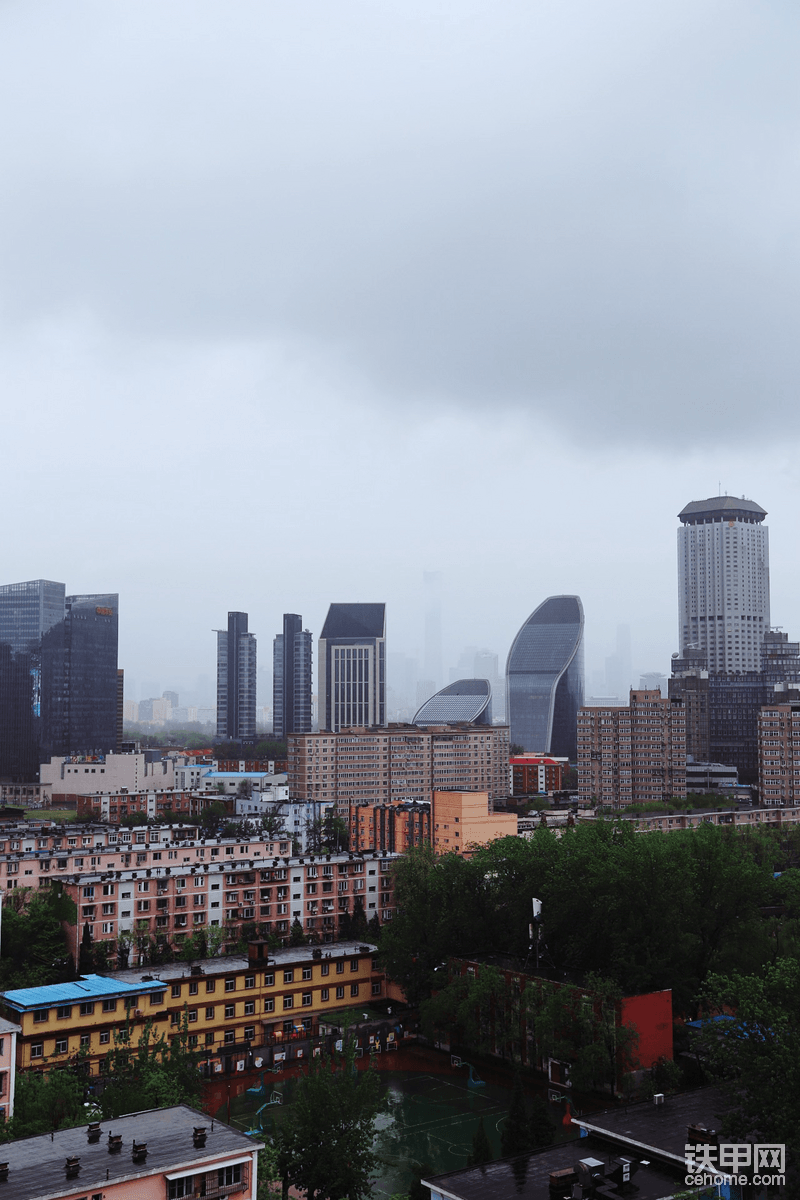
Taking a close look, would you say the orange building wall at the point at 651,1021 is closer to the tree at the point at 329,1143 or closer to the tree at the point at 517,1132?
the tree at the point at 517,1132

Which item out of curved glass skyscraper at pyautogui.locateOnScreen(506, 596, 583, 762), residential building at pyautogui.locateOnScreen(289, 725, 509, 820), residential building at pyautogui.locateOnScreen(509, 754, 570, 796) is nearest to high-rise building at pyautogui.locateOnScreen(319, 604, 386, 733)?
curved glass skyscraper at pyautogui.locateOnScreen(506, 596, 583, 762)

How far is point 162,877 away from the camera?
1451 inches

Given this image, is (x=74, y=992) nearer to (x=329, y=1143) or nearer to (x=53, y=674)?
(x=329, y=1143)

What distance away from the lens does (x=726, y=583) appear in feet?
492

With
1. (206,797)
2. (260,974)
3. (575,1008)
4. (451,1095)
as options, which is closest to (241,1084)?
(260,974)

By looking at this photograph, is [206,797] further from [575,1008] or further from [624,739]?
[575,1008]

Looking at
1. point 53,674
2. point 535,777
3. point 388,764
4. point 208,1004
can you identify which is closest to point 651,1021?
point 208,1004

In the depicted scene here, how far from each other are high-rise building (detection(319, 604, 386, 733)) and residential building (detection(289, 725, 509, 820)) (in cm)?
6417

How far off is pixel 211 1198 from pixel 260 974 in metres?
15.1

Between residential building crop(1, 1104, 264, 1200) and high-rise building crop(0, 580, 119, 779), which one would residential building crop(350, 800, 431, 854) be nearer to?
residential building crop(1, 1104, 264, 1200)

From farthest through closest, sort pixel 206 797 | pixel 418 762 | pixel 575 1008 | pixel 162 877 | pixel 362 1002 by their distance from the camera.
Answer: pixel 418 762
pixel 206 797
pixel 162 877
pixel 362 1002
pixel 575 1008

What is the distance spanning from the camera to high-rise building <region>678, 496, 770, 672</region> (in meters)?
150

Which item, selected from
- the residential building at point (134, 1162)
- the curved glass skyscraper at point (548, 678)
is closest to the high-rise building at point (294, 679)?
the curved glass skyscraper at point (548, 678)

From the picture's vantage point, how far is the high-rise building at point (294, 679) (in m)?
148
